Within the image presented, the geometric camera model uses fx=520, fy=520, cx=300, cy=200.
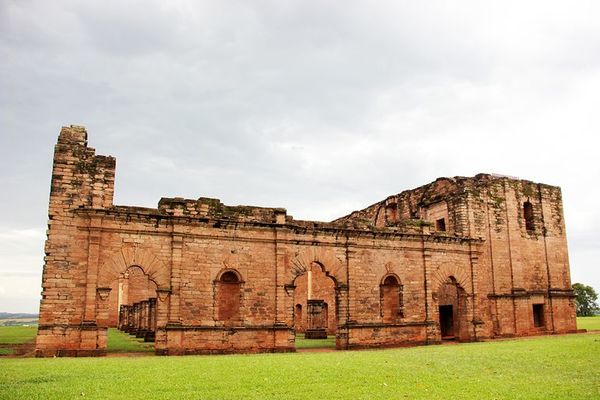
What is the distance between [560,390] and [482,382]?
156cm

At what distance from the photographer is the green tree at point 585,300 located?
77.7 m

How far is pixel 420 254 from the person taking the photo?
83.1 feet

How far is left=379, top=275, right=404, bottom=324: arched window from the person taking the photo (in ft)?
78.5

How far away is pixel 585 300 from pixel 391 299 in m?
66.9

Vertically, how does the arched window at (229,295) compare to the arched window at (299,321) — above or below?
above

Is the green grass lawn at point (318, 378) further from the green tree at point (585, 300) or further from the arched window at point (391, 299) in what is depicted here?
the green tree at point (585, 300)

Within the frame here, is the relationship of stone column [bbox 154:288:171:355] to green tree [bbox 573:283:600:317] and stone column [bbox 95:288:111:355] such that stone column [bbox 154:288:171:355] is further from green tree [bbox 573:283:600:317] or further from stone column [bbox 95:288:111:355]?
green tree [bbox 573:283:600:317]

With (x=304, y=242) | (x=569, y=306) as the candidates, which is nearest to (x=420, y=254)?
(x=304, y=242)

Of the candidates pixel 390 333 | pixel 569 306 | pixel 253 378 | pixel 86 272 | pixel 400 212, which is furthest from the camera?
pixel 400 212

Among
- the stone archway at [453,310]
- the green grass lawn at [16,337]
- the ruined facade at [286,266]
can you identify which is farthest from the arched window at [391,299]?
the green grass lawn at [16,337]

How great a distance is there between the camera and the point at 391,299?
24516 mm

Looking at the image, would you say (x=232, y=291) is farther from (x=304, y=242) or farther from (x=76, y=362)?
(x=76, y=362)

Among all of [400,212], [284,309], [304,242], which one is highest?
[400,212]

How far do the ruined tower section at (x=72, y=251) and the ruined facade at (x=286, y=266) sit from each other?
0.12ft
